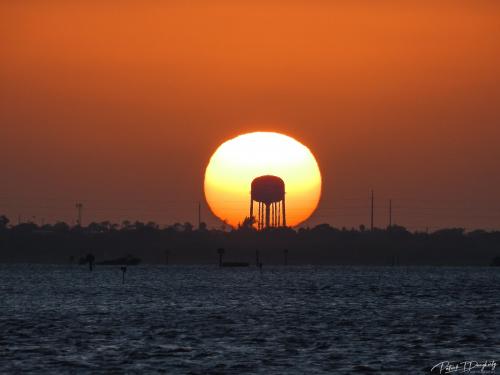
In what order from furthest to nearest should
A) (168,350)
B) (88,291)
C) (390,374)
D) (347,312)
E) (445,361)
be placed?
(88,291), (347,312), (168,350), (445,361), (390,374)

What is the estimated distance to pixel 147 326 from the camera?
88938mm

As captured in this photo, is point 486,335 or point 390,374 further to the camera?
point 486,335

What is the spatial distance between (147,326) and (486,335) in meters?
24.8

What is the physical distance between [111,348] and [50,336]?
9082 mm

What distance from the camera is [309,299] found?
134875 millimetres

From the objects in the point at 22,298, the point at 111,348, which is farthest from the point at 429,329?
the point at 22,298

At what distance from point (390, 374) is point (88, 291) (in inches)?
3881

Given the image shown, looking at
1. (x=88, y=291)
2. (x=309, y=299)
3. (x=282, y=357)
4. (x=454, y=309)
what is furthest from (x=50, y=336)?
(x=88, y=291)

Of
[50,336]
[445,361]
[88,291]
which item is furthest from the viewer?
[88,291]

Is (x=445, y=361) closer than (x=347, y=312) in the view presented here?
Yes

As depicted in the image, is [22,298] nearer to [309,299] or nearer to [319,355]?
[309,299]

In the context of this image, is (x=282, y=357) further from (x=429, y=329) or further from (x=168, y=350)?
(x=429, y=329)

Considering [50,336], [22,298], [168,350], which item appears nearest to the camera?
[168,350]

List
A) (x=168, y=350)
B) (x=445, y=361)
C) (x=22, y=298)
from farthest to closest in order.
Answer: (x=22, y=298)
(x=168, y=350)
(x=445, y=361)
